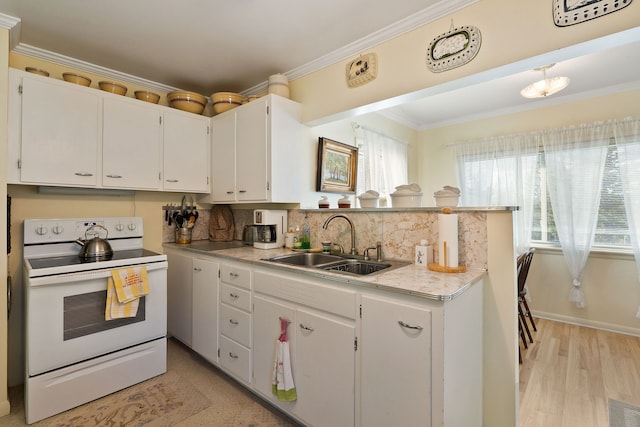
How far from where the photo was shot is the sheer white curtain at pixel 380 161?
11.0ft

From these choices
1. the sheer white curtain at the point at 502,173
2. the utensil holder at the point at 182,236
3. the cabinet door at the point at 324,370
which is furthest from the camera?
the sheer white curtain at the point at 502,173

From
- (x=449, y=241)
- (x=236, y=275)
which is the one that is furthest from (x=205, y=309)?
(x=449, y=241)

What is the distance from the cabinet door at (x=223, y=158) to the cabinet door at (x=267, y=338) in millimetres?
1171

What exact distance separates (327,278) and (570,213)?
130 inches

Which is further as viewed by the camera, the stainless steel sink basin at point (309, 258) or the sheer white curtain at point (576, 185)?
the sheer white curtain at point (576, 185)

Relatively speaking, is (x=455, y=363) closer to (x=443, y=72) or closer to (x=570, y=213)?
(x=443, y=72)

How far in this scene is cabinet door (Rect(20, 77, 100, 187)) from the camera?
6.31ft

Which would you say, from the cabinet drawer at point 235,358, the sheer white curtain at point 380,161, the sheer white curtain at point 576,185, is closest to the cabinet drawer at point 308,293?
the cabinet drawer at point 235,358

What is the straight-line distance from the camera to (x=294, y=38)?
2.10 m

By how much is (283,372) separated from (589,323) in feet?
11.6

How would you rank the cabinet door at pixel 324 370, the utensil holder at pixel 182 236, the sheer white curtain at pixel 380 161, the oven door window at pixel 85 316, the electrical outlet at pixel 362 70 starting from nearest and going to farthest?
the cabinet door at pixel 324 370, the oven door window at pixel 85 316, the electrical outlet at pixel 362 70, the utensil holder at pixel 182 236, the sheer white curtain at pixel 380 161

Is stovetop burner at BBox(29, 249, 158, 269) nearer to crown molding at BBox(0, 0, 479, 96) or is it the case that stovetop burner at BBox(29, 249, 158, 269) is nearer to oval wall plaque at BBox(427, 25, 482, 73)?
crown molding at BBox(0, 0, 479, 96)

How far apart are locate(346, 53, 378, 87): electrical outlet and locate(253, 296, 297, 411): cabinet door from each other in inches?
64.7

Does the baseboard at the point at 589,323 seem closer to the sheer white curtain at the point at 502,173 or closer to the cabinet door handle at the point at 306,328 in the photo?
the sheer white curtain at the point at 502,173
